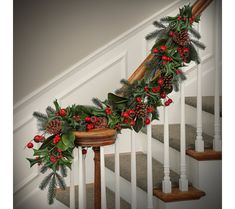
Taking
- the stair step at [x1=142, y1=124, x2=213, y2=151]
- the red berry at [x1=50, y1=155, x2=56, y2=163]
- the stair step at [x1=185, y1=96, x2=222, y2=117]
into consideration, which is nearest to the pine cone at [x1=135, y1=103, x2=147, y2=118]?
the red berry at [x1=50, y1=155, x2=56, y2=163]

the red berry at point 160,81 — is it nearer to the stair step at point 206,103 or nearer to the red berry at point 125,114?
the red berry at point 125,114

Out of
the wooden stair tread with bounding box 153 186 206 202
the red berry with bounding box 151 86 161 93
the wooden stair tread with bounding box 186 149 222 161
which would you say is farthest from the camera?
the wooden stair tread with bounding box 186 149 222 161

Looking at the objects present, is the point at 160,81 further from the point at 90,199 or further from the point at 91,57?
the point at 91,57

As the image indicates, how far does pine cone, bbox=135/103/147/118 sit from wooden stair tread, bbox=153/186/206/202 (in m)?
0.66

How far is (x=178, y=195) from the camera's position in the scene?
2.45m

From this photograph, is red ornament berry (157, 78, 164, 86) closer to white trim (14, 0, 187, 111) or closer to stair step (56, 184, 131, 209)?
stair step (56, 184, 131, 209)

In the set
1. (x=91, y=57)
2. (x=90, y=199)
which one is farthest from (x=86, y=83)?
(x=90, y=199)

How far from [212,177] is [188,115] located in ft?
2.62

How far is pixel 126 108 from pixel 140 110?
0.07 meters

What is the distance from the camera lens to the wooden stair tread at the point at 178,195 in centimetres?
243

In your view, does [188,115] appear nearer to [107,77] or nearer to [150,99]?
[107,77]

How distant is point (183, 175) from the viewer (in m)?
2.48

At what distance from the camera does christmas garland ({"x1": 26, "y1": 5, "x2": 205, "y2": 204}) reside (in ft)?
5.87

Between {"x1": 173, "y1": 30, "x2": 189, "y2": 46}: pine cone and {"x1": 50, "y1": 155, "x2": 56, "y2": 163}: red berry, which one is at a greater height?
{"x1": 173, "y1": 30, "x2": 189, "y2": 46}: pine cone
